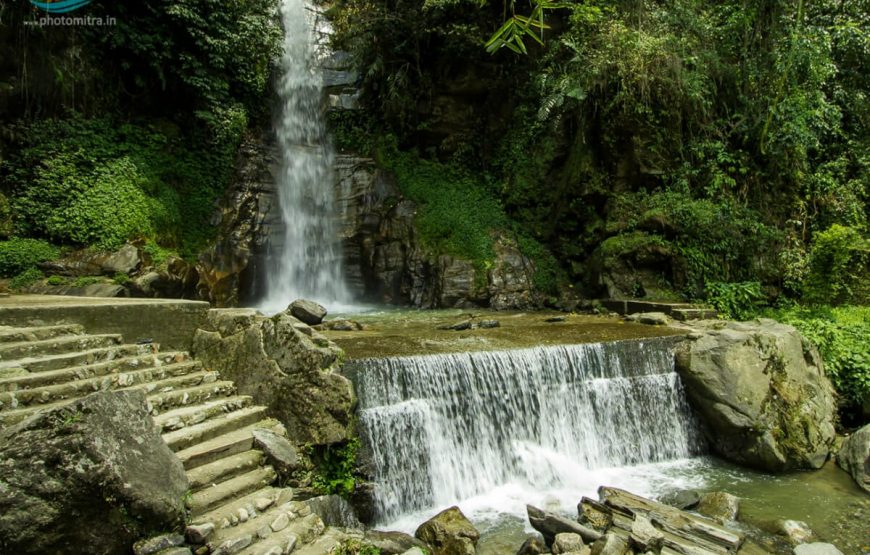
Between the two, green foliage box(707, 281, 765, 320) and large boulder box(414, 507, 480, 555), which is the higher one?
green foliage box(707, 281, 765, 320)

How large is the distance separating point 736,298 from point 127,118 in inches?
558

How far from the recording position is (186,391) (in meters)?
4.97

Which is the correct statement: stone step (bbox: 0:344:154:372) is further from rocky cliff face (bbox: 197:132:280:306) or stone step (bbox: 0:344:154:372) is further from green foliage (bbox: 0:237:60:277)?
rocky cliff face (bbox: 197:132:280:306)

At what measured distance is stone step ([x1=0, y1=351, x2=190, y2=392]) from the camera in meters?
4.11

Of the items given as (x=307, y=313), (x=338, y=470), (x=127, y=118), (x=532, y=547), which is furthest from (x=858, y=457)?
(x=127, y=118)

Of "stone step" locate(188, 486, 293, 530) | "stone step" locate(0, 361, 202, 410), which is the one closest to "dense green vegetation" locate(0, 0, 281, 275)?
"stone step" locate(0, 361, 202, 410)

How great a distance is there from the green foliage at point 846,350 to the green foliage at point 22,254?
13553 mm

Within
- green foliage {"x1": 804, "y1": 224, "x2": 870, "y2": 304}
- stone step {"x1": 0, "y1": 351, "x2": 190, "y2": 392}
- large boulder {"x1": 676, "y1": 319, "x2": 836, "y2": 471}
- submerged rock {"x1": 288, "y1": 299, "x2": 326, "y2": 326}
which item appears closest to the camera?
stone step {"x1": 0, "y1": 351, "x2": 190, "y2": 392}

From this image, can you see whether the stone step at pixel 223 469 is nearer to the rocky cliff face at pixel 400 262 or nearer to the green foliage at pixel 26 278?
the green foliage at pixel 26 278

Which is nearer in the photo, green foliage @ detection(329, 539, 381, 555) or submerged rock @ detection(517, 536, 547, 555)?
green foliage @ detection(329, 539, 381, 555)

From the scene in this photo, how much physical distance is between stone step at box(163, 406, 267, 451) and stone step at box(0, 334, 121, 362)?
143cm

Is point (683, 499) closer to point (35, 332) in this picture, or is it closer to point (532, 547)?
point (532, 547)

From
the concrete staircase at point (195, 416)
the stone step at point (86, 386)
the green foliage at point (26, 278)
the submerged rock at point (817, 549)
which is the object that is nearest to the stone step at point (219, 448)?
the concrete staircase at point (195, 416)

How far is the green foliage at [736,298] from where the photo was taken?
10.4 m
